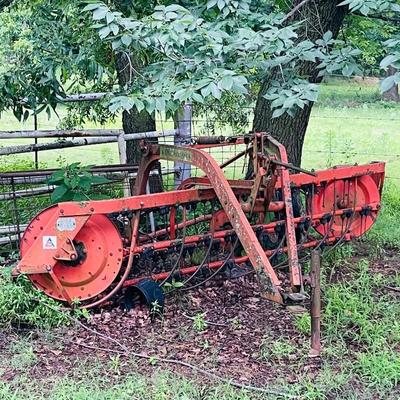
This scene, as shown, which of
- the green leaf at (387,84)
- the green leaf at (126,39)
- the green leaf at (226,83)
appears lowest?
the green leaf at (387,84)

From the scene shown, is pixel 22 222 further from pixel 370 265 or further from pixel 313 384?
pixel 313 384

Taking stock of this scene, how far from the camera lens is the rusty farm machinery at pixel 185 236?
3873 mm

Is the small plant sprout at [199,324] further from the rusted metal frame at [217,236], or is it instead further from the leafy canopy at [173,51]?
the leafy canopy at [173,51]

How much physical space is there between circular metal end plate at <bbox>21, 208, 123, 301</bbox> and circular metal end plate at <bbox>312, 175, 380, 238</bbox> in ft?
5.82

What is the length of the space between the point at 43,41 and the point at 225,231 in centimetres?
188

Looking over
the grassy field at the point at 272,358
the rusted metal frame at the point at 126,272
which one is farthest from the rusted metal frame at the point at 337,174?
the rusted metal frame at the point at 126,272

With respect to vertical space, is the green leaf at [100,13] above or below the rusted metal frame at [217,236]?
above

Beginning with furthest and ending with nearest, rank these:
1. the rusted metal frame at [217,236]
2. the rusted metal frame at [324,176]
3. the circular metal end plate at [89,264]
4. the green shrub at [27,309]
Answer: the rusted metal frame at [324,176] → the rusted metal frame at [217,236] → the circular metal end plate at [89,264] → the green shrub at [27,309]

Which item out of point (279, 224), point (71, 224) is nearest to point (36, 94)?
point (71, 224)

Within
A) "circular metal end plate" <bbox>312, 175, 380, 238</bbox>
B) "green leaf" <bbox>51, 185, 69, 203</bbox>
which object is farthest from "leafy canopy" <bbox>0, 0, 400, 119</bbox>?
"circular metal end plate" <bbox>312, 175, 380, 238</bbox>

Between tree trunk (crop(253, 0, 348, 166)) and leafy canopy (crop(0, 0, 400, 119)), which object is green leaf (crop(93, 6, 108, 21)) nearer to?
leafy canopy (crop(0, 0, 400, 119))

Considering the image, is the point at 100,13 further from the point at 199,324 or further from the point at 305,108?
the point at 305,108

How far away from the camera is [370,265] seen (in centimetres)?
520

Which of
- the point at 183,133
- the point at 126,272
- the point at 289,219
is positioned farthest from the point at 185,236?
the point at 183,133
